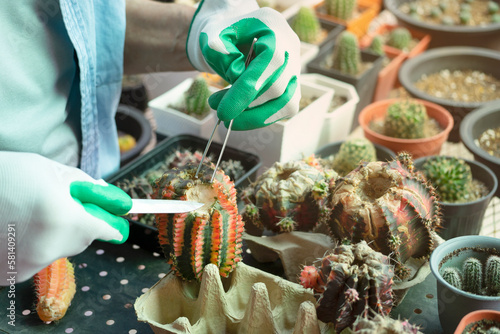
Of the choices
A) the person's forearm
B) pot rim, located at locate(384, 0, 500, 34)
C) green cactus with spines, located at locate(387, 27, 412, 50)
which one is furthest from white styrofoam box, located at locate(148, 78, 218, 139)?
pot rim, located at locate(384, 0, 500, 34)

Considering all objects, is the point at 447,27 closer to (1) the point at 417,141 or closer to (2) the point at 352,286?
(1) the point at 417,141

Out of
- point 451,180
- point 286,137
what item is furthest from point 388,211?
point 286,137

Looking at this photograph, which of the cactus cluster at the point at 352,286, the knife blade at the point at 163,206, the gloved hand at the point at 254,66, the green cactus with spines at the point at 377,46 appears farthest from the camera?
the green cactus with spines at the point at 377,46

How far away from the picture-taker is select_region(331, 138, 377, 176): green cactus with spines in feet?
4.15

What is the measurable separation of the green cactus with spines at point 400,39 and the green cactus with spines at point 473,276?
1.44 m

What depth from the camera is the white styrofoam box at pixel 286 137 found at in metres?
1.36

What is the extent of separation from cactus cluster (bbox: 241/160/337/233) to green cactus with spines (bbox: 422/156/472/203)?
316mm

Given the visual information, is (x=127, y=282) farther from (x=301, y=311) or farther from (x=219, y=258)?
(x=301, y=311)

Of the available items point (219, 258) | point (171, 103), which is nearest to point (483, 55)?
point (171, 103)

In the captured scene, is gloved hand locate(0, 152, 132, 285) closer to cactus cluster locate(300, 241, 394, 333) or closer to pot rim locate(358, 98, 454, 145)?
cactus cluster locate(300, 241, 394, 333)

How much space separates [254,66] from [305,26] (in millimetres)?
1136

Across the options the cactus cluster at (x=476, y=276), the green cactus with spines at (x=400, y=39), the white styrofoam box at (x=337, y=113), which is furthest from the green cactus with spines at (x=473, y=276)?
the green cactus with spines at (x=400, y=39)

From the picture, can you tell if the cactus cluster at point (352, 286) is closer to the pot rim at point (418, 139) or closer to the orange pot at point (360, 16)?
the pot rim at point (418, 139)

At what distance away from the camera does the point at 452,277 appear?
2.85 ft
